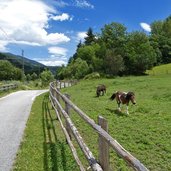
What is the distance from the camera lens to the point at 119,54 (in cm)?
8450

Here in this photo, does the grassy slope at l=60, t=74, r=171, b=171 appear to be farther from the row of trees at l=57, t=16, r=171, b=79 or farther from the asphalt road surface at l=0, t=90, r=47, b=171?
the row of trees at l=57, t=16, r=171, b=79

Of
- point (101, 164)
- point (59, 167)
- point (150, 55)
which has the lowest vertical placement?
point (59, 167)

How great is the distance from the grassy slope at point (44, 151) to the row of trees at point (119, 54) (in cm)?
6273

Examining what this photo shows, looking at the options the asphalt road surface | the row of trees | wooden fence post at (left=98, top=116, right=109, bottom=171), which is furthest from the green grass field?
the row of trees

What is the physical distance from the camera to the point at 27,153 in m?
8.32

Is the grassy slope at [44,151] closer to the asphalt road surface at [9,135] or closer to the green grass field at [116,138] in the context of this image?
the green grass field at [116,138]

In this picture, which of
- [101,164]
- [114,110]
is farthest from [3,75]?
[101,164]

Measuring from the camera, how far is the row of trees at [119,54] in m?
77.5

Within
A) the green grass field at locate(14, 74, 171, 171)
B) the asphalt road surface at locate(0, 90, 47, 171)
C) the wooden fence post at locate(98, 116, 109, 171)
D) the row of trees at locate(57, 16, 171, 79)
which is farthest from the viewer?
the row of trees at locate(57, 16, 171, 79)

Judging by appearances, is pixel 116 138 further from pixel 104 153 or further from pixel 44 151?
pixel 104 153

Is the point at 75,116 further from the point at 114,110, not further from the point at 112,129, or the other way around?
the point at 112,129

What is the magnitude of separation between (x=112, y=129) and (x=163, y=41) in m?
102

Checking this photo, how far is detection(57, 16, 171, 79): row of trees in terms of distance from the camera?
254 ft

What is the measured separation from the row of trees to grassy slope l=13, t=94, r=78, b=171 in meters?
62.7
